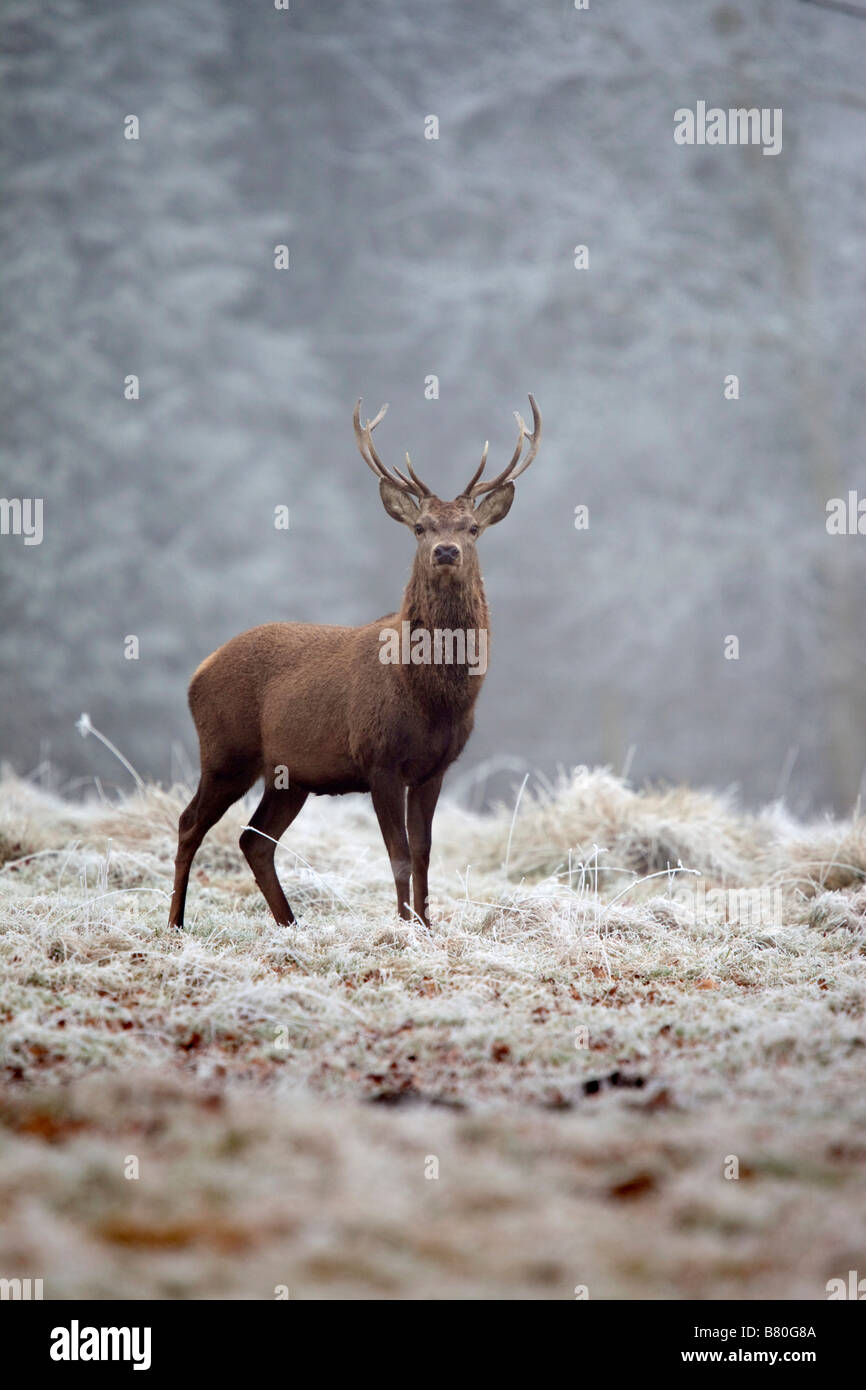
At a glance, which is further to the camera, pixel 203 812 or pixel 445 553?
pixel 203 812

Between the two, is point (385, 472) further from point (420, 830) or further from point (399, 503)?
point (420, 830)

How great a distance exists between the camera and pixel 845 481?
64.4 feet

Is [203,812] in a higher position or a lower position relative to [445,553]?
lower

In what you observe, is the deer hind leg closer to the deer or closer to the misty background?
the deer

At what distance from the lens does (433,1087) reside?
3844 millimetres

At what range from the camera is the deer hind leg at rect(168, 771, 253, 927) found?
235 inches

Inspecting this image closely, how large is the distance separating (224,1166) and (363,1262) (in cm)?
56

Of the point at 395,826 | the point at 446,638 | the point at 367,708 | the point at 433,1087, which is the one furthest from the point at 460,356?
the point at 433,1087

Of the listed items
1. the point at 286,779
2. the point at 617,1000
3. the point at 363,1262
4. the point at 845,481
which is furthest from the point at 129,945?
the point at 845,481

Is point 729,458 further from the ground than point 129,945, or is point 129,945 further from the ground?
point 729,458

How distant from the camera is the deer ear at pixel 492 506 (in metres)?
6.02

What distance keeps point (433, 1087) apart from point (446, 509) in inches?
111
